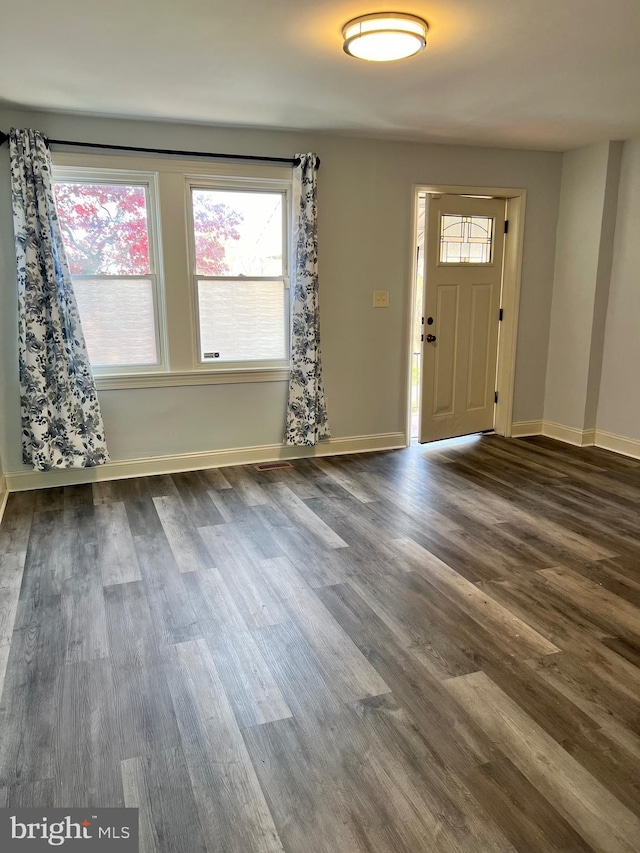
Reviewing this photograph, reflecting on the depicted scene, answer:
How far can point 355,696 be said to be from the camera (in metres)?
2.01

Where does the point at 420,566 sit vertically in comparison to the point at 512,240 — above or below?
below

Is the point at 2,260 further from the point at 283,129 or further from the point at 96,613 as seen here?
the point at 96,613

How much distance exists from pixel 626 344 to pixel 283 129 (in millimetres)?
3197

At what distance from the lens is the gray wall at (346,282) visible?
13.4ft

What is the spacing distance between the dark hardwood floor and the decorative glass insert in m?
2.26

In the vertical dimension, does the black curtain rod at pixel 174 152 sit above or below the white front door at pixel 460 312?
above

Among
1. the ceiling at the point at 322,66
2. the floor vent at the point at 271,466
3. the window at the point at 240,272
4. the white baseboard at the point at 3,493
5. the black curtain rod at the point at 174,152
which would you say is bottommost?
the floor vent at the point at 271,466

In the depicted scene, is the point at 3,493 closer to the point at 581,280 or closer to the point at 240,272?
the point at 240,272

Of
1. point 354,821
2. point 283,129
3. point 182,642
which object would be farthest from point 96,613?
point 283,129

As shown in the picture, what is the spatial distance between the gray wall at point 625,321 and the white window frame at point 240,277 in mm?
2687

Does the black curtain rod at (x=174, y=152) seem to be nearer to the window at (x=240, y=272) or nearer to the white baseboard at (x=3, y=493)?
the window at (x=240, y=272)

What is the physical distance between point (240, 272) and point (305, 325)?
2.04ft

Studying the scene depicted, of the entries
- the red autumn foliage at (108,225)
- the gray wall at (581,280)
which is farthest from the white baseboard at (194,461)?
the gray wall at (581,280)

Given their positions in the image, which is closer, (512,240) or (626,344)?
(626,344)
